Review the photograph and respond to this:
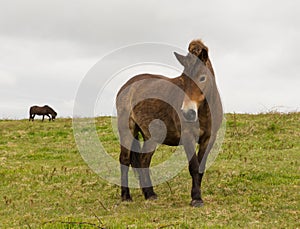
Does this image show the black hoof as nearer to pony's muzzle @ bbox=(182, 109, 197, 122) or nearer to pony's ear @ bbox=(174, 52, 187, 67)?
pony's muzzle @ bbox=(182, 109, 197, 122)

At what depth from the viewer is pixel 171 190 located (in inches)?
386

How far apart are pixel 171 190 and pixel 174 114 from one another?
2.22m

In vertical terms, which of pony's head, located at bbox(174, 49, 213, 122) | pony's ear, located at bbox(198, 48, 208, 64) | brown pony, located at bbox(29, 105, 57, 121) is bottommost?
pony's head, located at bbox(174, 49, 213, 122)

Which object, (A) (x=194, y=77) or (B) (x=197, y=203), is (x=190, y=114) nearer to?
(A) (x=194, y=77)

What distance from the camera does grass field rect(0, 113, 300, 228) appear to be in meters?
7.10

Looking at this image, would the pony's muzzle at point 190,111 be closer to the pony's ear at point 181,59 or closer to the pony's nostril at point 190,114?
the pony's nostril at point 190,114

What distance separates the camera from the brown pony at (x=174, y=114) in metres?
7.35

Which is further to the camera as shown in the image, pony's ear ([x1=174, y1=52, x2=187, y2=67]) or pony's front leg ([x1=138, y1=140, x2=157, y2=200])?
pony's front leg ([x1=138, y1=140, x2=157, y2=200])

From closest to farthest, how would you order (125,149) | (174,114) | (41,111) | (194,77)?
1. (194,77)
2. (174,114)
3. (125,149)
4. (41,111)

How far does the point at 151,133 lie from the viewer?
29.5ft

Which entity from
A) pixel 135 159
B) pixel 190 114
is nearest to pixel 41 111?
pixel 135 159

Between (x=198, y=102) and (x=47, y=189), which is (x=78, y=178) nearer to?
(x=47, y=189)

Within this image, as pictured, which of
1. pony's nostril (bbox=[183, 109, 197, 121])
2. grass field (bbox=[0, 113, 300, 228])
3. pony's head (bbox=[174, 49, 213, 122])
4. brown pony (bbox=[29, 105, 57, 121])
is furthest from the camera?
brown pony (bbox=[29, 105, 57, 121])

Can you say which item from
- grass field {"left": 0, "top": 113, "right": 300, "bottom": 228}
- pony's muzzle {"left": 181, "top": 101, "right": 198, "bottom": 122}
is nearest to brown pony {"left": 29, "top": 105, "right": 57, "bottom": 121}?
grass field {"left": 0, "top": 113, "right": 300, "bottom": 228}
